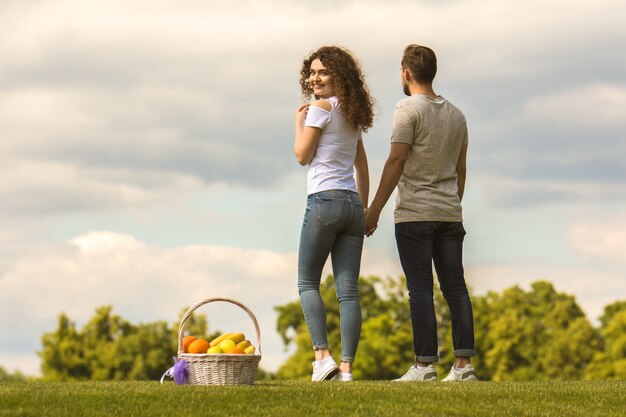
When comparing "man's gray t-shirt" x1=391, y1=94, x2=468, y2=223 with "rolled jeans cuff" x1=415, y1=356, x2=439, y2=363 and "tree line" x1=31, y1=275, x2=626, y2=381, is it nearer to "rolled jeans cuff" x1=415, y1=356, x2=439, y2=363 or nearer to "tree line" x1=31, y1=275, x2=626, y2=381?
"rolled jeans cuff" x1=415, y1=356, x2=439, y2=363

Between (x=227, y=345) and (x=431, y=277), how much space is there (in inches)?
88.4

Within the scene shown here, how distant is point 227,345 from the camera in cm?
885

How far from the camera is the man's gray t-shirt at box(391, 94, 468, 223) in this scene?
9328 mm

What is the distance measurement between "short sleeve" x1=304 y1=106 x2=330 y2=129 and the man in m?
0.91

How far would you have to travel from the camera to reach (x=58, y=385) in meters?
9.36

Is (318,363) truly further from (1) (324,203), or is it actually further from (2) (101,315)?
(2) (101,315)

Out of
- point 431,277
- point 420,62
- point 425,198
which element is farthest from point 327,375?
point 420,62

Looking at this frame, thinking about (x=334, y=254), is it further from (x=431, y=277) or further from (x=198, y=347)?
(x=198, y=347)

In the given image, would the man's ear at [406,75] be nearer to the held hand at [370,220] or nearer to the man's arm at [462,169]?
the man's arm at [462,169]

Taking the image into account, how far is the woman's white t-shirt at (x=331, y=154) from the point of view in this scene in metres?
8.71

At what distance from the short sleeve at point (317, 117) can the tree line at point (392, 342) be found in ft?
128

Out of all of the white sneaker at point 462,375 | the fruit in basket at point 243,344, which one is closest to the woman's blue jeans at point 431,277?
the white sneaker at point 462,375

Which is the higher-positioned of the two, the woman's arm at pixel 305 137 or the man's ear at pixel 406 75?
the man's ear at pixel 406 75

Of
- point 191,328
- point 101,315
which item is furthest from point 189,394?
point 101,315
